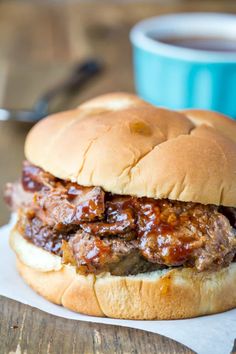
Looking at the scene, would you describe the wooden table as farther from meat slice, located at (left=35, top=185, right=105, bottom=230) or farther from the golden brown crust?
meat slice, located at (left=35, top=185, right=105, bottom=230)

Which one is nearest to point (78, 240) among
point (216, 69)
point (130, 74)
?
point (216, 69)

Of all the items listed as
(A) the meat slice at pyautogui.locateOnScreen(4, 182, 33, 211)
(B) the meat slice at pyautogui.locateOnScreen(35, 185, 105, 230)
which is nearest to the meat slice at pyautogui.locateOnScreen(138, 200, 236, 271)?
(B) the meat slice at pyautogui.locateOnScreen(35, 185, 105, 230)

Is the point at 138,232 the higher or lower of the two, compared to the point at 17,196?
higher

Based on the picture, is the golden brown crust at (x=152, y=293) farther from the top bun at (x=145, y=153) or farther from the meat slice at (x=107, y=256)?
the top bun at (x=145, y=153)

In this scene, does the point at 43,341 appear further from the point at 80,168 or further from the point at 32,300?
the point at 80,168

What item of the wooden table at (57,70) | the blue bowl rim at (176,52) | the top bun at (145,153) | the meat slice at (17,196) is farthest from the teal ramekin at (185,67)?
the meat slice at (17,196)

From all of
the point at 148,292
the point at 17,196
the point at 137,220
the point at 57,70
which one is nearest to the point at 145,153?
the point at 137,220

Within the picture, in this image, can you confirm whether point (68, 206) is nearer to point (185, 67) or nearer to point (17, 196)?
point (17, 196)
